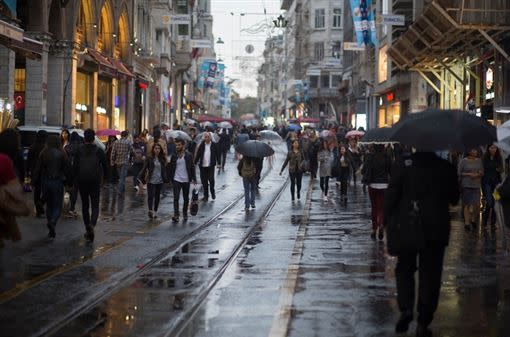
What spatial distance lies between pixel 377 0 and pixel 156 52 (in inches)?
554

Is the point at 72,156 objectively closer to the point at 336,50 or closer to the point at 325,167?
the point at 325,167

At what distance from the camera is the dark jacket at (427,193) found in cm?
861

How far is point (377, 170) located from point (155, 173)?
187 inches

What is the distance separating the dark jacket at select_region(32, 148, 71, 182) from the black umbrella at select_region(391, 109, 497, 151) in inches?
302

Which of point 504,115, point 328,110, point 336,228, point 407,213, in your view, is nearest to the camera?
point 407,213

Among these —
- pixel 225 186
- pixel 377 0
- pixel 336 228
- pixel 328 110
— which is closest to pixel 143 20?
pixel 377 0

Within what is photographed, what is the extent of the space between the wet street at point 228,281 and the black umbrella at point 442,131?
1.70 metres

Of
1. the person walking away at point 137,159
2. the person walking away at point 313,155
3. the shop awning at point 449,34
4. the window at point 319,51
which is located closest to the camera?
the shop awning at point 449,34

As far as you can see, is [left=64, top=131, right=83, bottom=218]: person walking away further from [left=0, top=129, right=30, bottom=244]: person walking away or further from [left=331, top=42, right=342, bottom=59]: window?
[left=331, top=42, right=342, bottom=59]: window

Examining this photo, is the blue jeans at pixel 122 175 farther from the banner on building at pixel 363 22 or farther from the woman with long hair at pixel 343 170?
the banner on building at pixel 363 22

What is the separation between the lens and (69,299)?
33.2ft

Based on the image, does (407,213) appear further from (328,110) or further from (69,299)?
(328,110)

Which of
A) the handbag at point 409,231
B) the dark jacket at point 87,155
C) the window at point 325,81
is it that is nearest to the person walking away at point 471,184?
the dark jacket at point 87,155

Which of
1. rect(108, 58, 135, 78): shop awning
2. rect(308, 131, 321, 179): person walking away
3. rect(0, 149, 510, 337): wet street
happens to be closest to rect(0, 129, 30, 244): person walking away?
rect(0, 149, 510, 337): wet street
